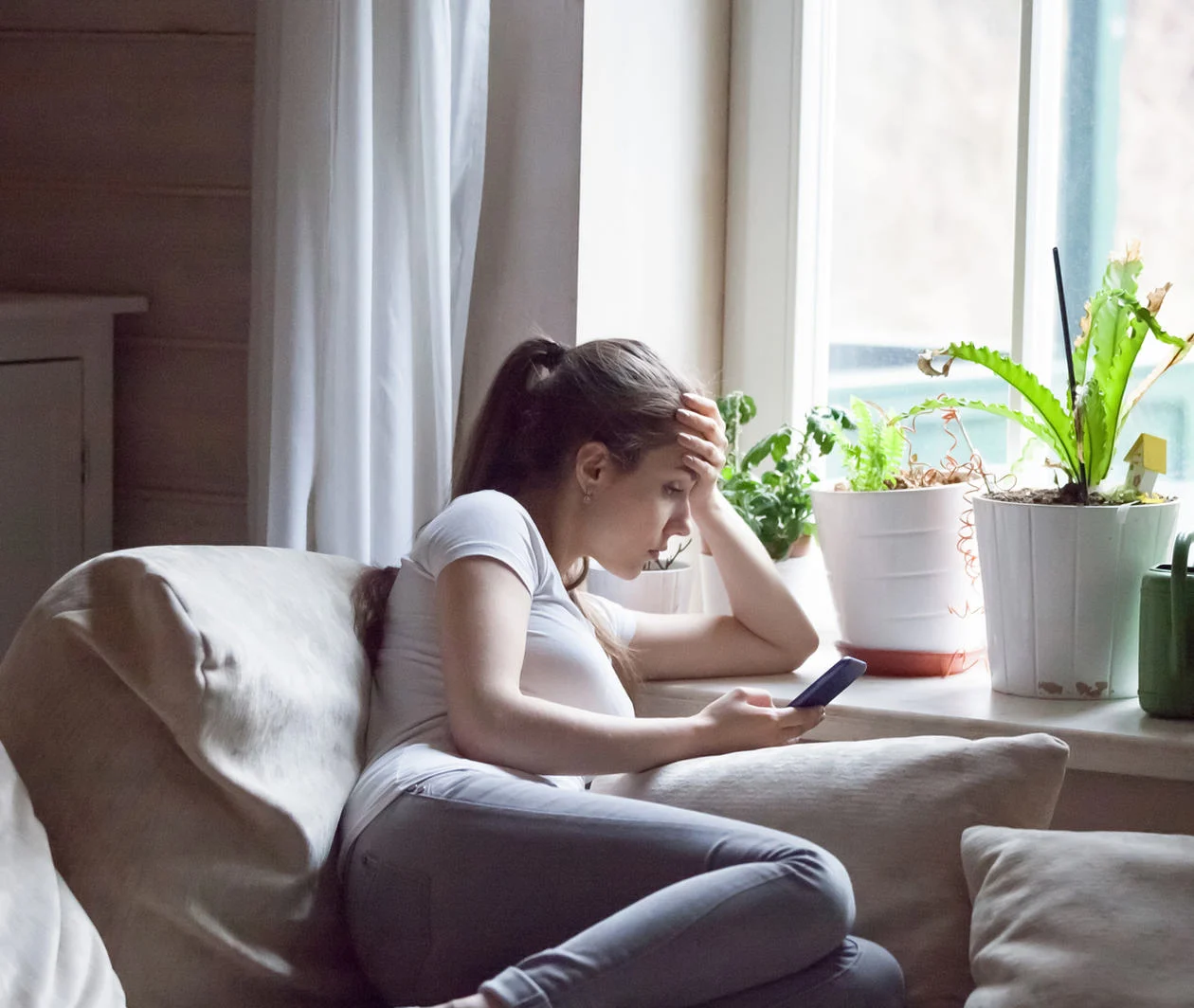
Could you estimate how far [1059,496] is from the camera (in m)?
1.81

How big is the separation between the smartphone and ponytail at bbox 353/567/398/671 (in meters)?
0.46

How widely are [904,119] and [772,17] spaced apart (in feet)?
0.83

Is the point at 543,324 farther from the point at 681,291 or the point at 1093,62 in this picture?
the point at 1093,62

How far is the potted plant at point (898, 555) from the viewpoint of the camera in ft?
6.26

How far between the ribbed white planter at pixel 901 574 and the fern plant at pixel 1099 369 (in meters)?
0.17

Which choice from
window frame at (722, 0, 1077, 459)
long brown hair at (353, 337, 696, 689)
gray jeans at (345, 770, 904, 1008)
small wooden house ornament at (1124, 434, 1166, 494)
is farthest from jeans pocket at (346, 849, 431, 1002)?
window frame at (722, 0, 1077, 459)

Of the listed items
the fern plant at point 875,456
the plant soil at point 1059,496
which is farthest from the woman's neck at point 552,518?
the plant soil at point 1059,496

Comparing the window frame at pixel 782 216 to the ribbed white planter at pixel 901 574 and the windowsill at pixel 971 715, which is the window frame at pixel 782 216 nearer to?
the ribbed white planter at pixel 901 574

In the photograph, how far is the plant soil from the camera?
178 centimetres

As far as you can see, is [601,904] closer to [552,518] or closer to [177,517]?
[552,518]

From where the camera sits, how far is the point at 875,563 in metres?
1.92

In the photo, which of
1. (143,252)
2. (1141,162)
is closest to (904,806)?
(1141,162)

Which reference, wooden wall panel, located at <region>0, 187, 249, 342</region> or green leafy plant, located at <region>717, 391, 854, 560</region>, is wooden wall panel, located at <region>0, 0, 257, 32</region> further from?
green leafy plant, located at <region>717, 391, 854, 560</region>

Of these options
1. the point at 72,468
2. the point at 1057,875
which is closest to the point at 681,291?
the point at 72,468
